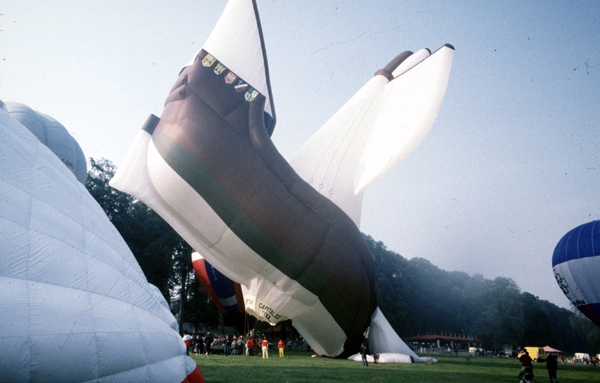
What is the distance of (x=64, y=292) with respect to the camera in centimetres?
408

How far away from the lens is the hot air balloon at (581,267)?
23.1 meters

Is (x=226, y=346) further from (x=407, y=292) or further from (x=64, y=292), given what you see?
(x=407, y=292)

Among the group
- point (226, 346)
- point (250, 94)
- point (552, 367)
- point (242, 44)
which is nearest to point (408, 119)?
point (250, 94)

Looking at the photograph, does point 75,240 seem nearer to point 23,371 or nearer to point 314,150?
point 23,371

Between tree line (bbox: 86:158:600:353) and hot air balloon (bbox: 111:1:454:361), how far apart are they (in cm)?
2041

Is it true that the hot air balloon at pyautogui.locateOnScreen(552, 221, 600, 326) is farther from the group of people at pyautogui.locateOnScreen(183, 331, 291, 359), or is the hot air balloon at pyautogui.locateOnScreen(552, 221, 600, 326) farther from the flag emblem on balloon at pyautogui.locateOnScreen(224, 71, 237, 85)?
the flag emblem on balloon at pyautogui.locateOnScreen(224, 71, 237, 85)

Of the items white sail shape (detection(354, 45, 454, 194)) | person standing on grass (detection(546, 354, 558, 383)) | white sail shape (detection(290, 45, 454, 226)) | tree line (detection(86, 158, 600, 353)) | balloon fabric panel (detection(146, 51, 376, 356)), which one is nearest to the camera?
person standing on grass (detection(546, 354, 558, 383))

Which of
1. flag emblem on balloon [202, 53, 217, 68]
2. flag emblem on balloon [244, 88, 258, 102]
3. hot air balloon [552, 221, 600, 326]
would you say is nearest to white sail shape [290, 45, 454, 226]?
flag emblem on balloon [244, 88, 258, 102]

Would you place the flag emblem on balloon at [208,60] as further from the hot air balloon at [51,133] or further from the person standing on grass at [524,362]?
the hot air balloon at [51,133]

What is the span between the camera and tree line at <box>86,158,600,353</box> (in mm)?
35812

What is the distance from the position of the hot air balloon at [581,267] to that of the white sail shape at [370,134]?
508 inches

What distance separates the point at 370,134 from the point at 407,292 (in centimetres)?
4169

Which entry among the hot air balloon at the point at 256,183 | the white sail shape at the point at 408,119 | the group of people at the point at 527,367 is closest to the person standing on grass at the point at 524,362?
the group of people at the point at 527,367

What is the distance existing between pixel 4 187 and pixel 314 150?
1374cm
